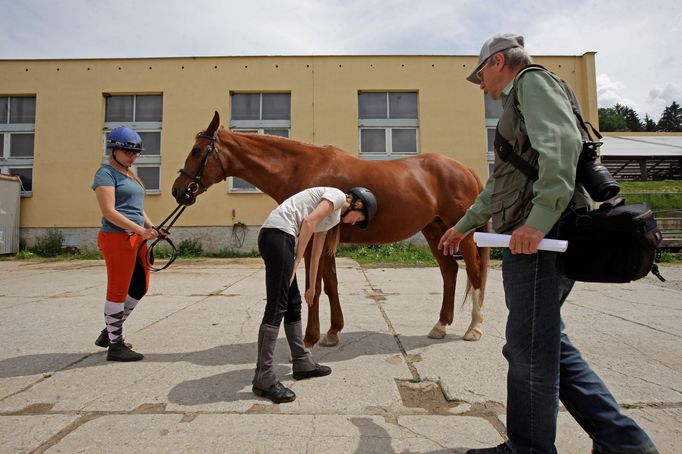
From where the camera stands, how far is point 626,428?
150cm

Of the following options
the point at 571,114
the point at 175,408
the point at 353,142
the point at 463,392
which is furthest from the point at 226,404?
the point at 353,142

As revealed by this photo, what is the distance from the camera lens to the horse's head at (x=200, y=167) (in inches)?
147

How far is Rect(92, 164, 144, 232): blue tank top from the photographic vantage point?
9.96 ft

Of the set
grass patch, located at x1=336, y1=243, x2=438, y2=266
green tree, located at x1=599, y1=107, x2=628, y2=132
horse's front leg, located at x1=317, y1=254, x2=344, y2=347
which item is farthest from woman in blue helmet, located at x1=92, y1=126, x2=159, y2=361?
green tree, located at x1=599, y1=107, x2=628, y2=132

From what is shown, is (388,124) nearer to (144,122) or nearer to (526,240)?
(144,122)

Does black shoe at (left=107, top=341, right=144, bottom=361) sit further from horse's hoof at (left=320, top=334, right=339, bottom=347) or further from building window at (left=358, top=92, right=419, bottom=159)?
building window at (left=358, top=92, right=419, bottom=159)

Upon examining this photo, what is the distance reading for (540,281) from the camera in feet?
5.00

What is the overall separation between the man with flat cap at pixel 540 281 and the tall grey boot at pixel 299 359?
4.20ft

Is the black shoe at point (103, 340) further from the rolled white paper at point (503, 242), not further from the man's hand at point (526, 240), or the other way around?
the man's hand at point (526, 240)

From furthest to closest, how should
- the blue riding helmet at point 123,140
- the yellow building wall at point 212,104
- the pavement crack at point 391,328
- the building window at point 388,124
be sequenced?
the building window at point 388,124, the yellow building wall at point 212,104, the blue riding helmet at point 123,140, the pavement crack at point 391,328

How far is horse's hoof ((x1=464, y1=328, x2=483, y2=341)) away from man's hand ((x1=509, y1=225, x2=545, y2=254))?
2.38 meters

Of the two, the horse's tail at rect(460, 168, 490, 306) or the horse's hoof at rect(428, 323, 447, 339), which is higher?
the horse's tail at rect(460, 168, 490, 306)

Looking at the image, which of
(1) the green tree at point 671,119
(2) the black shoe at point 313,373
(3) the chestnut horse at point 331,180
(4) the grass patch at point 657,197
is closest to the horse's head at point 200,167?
(3) the chestnut horse at point 331,180

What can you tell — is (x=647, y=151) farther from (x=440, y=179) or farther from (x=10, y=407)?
(x=10, y=407)
